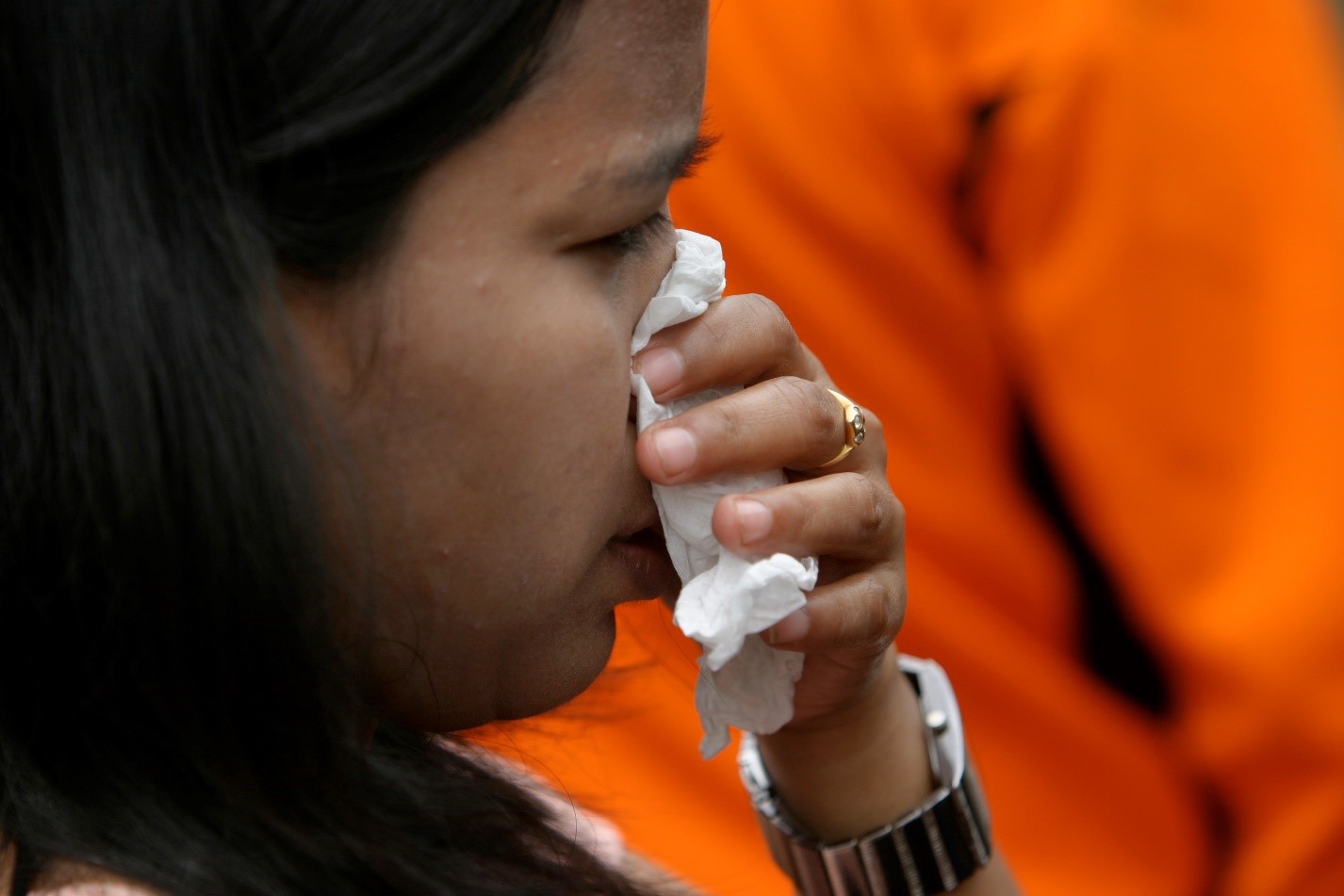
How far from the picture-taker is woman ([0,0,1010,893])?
0.76 m

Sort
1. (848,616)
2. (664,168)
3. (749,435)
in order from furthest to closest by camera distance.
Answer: (848,616), (749,435), (664,168)

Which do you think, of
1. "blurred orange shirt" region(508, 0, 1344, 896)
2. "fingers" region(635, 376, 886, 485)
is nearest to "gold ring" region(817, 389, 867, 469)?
"fingers" region(635, 376, 886, 485)

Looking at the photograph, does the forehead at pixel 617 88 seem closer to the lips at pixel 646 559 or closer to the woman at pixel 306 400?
the woman at pixel 306 400

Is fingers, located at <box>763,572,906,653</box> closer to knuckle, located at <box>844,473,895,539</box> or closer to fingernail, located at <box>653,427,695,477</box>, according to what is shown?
knuckle, located at <box>844,473,895,539</box>

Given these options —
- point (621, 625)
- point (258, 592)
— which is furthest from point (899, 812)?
point (258, 592)

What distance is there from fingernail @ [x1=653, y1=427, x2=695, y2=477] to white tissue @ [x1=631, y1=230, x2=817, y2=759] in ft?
0.06

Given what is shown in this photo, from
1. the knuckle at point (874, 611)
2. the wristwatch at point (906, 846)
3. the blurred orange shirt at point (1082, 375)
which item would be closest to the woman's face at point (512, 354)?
the knuckle at point (874, 611)

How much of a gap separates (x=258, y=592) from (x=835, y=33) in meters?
1.38

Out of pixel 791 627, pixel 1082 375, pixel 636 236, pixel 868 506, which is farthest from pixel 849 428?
pixel 1082 375

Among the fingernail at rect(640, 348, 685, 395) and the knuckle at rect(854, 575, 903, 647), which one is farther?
the knuckle at rect(854, 575, 903, 647)

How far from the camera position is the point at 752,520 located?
97 centimetres

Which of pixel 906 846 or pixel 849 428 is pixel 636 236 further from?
pixel 906 846

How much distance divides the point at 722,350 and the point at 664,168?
168 millimetres

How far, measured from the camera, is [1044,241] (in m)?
1.95
